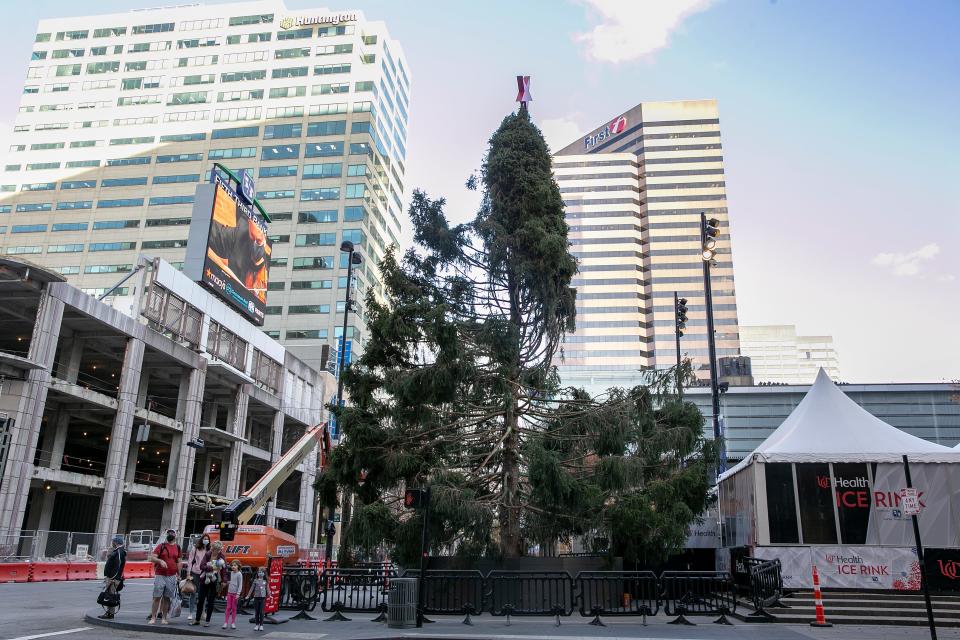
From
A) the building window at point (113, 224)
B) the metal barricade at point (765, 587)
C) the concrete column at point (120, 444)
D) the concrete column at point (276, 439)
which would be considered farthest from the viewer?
the building window at point (113, 224)

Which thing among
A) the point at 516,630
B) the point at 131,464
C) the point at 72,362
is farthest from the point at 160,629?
the point at 131,464

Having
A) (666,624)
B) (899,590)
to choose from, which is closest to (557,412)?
(666,624)

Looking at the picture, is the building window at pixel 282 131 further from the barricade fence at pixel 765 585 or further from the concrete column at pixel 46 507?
the barricade fence at pixel 765 585

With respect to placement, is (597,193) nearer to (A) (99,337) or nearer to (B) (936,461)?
(A) (99,337)

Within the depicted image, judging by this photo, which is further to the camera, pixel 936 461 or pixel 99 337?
pixel 99 337

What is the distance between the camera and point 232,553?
18812mm

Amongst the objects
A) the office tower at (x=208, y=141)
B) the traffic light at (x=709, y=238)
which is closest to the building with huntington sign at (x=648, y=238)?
the office tower at (x=208, y=141)

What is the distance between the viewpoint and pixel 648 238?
14412 cm

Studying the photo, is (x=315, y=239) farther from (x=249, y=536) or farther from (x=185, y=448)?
(x=249, y=536)

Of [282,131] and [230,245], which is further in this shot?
[282,131]

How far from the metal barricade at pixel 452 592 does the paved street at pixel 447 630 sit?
1.27ft

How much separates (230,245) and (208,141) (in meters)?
52.2

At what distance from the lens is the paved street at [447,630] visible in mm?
12697

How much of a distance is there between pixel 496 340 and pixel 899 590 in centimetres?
1198
